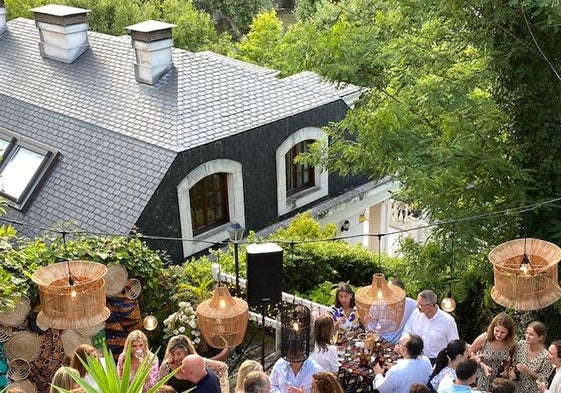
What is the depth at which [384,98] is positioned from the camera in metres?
11.7

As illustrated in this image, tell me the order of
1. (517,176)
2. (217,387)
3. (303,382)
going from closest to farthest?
(217,387), (303,382), (517,176)

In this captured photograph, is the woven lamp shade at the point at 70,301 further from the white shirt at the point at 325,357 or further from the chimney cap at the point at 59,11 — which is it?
the chimney cap at the point at 59,11

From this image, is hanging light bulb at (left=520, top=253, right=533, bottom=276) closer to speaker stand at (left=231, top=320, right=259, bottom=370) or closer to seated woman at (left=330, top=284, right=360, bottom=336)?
seated woman at (left=330, top=284, right=360, bottom=336)

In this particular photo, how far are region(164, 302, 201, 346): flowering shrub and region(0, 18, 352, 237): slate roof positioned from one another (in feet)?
9.86

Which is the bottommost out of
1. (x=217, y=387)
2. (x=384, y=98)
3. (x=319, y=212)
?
(x=319, y=212)

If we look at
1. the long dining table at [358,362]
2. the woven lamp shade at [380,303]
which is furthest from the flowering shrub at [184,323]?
the woven lamp shade at [380,303]

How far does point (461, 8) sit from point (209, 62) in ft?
24.2

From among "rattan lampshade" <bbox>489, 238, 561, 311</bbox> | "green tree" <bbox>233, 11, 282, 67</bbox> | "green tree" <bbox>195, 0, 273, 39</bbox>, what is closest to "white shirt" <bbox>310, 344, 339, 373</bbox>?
"rattan lampshade" <bbox>489, 238, 561, 311</bbox>

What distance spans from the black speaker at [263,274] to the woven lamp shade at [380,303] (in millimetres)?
1080

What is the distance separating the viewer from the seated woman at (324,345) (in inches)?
317

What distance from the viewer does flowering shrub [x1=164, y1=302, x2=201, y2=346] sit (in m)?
10.4

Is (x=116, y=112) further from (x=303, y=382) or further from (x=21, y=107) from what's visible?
(x=303, y=382)

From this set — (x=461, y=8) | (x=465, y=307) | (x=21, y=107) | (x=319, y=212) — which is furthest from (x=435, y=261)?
(x=21, y=107)

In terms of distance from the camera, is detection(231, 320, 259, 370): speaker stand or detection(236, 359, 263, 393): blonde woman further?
detection(231, 320, 259, 370): speaker stand
